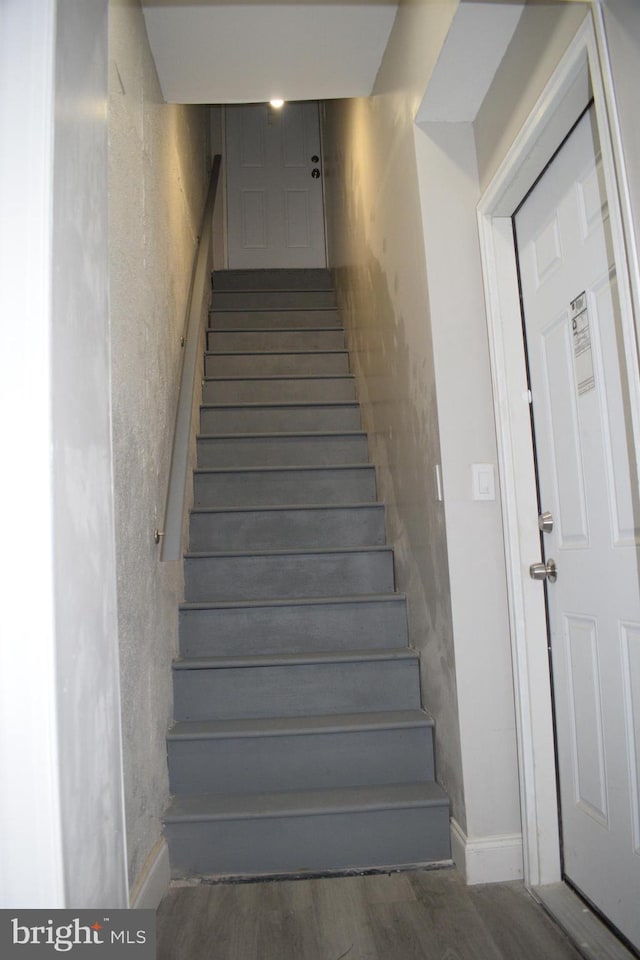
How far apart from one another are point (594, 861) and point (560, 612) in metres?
0.60

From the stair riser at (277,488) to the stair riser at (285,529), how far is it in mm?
178

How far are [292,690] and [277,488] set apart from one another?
1.12m

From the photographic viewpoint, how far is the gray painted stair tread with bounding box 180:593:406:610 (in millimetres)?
2643

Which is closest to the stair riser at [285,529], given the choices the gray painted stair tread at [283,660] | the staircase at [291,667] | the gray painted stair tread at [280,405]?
the staircase at [291,667]

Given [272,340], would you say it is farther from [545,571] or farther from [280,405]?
[545,571]

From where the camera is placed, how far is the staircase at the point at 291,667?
6.84 feet

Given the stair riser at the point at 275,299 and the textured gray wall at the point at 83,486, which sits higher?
the stair riser at the point at 275,299

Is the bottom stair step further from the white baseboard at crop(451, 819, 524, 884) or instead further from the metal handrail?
the metal handrail

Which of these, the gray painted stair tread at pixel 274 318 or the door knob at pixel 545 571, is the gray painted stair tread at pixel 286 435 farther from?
the door knob at pixel 545 571

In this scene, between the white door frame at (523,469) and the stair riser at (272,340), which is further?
the stair riser at (272,340)

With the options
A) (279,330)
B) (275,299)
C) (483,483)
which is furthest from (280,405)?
(483,483)

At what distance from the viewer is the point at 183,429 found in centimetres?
238

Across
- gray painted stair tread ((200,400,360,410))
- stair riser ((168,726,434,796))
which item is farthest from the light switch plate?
gray painted stair tread ((200,400,360,410))

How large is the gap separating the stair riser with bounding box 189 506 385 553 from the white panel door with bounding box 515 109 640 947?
1.22 m
